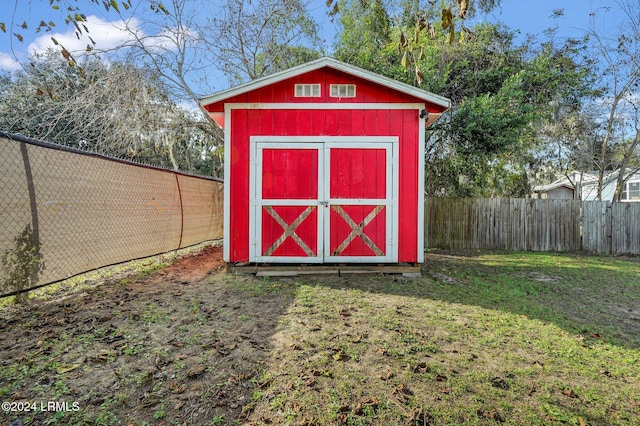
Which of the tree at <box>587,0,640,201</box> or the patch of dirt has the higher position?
the tree at <box>587,0,640,201</box>

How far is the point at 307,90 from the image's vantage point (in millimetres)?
5457

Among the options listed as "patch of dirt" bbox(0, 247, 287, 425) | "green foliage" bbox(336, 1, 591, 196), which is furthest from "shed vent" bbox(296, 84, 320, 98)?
"green foliage" bbox(336, 1, 591, 196)

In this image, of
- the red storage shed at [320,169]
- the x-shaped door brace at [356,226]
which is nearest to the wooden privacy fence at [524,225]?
the red storage shed at [320,169]

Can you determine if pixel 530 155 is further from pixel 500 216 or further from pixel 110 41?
pixel 110 41

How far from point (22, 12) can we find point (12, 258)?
2179 millimetres

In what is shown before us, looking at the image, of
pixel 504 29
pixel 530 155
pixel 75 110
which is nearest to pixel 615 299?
pixel 504 29

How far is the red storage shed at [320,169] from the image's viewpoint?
5383 millimetres

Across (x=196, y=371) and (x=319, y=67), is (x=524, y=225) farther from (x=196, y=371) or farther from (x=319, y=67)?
(x=196, y=371)

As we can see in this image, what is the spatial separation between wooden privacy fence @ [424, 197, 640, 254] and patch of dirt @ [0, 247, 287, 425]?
6697 mm

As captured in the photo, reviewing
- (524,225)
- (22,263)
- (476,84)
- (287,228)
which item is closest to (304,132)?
(287,228)

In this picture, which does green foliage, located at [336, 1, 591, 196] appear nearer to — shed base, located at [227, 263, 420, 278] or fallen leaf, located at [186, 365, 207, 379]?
shed base, located at [227, 263, 420, 278]

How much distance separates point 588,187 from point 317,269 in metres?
23.1

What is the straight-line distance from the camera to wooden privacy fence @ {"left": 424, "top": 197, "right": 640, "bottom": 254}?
923cm

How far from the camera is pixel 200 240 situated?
25.4ft
